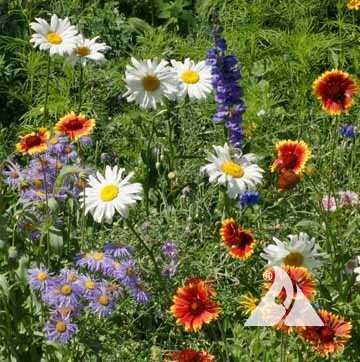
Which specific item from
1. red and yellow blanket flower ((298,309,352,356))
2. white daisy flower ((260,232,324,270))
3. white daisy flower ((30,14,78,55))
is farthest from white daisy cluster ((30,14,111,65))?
red and yellow blanket flower ((298,309,352,356))

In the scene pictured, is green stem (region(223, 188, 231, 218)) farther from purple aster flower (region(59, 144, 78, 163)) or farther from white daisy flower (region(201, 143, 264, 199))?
purple aster flower (region(59, 144, 78, 163))

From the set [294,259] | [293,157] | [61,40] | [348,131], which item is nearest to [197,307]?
[294,259]

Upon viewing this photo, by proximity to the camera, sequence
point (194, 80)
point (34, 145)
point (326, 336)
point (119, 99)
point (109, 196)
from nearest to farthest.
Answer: point (326, 336)
point (109, 196)
point (34, 145)
point (194, 80)
point (119, 99)

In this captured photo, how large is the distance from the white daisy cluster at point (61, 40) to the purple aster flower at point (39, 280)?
1.01 meters

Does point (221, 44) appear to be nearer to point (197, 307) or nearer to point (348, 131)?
point (348, 131)

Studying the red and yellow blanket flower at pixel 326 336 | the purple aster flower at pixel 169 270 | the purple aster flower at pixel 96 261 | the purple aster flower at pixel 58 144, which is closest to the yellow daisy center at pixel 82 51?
the purple aster flower at pixel 58 144

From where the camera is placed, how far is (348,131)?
3389 millimetres

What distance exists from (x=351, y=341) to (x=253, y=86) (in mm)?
1640

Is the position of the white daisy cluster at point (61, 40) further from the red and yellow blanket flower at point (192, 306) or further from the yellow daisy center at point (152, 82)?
the red and yellow blanket flower at point (192, 306)

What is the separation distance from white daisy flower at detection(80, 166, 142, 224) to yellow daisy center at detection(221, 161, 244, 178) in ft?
0.97

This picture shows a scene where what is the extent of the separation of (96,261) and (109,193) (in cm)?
19

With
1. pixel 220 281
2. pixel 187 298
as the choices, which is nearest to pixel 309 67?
pixel 220 281

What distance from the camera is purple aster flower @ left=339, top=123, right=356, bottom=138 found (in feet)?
11.1

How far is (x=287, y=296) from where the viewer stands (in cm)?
199
